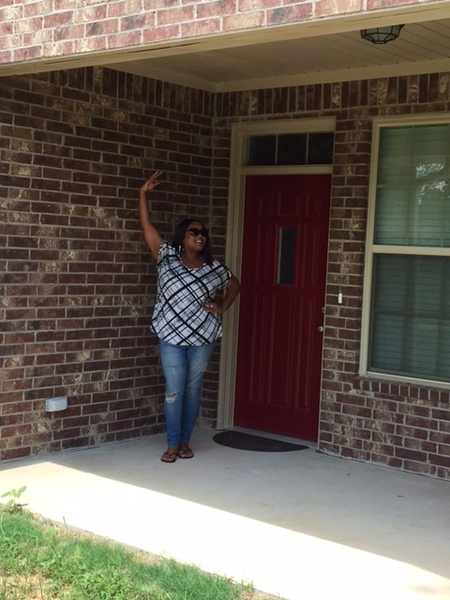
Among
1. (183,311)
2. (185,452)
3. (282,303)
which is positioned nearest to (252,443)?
(185,452)

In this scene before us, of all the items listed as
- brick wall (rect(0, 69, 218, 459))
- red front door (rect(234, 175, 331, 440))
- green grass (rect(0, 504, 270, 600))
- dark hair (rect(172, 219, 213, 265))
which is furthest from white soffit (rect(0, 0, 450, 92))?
green grass (rect(0, 504, 270, 600))

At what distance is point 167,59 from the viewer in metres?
7.31

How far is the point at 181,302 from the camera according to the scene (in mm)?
6945

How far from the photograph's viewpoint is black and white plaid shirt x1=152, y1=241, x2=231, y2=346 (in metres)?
6.93

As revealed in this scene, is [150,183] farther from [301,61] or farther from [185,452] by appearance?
[185,452]

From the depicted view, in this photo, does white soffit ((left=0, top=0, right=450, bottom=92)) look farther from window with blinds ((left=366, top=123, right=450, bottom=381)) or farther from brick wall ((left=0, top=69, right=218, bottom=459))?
window with blinds ((left=366, top=123, right=450, bottom=381))

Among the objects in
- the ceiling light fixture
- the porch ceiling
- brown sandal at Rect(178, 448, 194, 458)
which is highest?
the porch ceiling

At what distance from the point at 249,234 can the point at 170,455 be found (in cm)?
215

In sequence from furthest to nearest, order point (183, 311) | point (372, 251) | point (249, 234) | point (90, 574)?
point (249, 234), point (372, 251), point (183, 311), point (90, 574)

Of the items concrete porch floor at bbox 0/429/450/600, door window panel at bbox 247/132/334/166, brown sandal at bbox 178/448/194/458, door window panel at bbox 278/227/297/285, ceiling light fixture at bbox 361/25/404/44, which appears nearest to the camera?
concrete porch floor at bbox 0/429/450/600

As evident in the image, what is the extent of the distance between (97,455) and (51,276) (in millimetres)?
1410

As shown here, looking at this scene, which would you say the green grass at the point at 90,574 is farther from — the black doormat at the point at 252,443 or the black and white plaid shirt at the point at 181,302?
the black doormat at the point at 252,443

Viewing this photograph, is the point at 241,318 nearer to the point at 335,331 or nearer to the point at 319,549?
the point at 335,331

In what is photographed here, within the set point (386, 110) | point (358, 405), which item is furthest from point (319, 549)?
point (386, 110)
